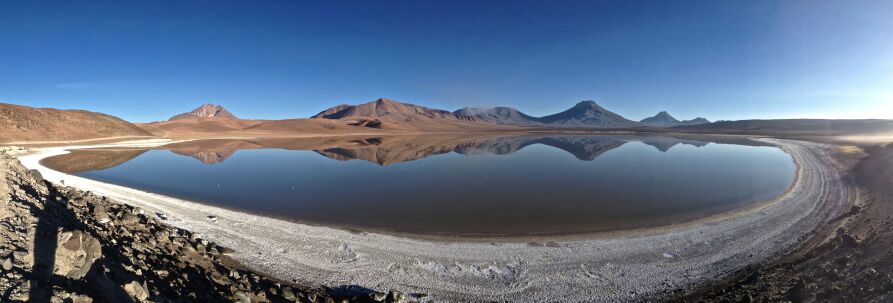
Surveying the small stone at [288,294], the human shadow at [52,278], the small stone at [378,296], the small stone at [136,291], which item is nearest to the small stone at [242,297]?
the small stone at [288,294]

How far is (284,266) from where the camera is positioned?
8.80 m

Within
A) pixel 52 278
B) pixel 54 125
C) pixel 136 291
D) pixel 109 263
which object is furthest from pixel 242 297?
pixel 54 125

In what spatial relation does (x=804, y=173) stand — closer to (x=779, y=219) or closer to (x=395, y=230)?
(x=779, y=219)

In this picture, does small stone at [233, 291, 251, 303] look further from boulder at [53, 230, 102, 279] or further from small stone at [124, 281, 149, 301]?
boulder at [53, 230, 102, 279]

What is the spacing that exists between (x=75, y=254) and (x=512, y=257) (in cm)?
834

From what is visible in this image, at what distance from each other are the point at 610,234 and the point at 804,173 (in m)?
21.6

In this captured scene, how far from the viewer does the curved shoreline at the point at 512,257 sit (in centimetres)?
797

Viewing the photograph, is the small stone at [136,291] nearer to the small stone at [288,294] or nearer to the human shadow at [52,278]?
the human shadow at [52,278]

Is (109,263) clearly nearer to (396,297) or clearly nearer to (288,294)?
(288,294)

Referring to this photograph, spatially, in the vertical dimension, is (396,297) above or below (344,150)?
below

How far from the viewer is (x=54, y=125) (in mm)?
55938

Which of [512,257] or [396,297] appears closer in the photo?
[396,297]

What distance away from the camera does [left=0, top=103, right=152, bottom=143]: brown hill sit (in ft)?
161

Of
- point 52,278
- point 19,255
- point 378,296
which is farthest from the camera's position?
point 378,296
